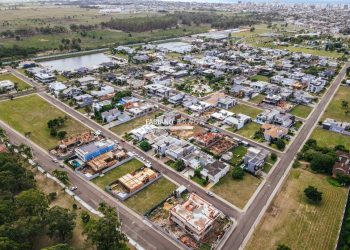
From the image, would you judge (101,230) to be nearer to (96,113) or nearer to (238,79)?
(96,113)

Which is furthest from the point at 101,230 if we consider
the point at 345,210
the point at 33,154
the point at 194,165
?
the point at 345,210

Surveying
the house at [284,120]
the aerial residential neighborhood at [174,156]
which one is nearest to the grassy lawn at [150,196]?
the aerial residential neighborhood at [174,156]

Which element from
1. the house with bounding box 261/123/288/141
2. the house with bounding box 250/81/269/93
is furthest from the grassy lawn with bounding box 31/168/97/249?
the house with bounding box 250/81/269/93

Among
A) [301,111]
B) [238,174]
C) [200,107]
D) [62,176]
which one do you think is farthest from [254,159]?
[62,176]

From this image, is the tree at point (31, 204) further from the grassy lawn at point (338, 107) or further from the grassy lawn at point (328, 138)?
the grassy lawn at point (338, 107)

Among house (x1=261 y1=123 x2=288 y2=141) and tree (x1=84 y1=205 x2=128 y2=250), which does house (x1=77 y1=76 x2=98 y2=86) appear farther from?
tree (x1=84 y1=205 x2=128 y2=250)

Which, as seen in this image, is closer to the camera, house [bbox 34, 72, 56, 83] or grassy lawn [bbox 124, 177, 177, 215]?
grassy lawn [bbox 124, 177, 177, 215]

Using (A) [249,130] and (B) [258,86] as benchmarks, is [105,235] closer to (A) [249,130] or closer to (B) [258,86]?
(A) [249,130]
